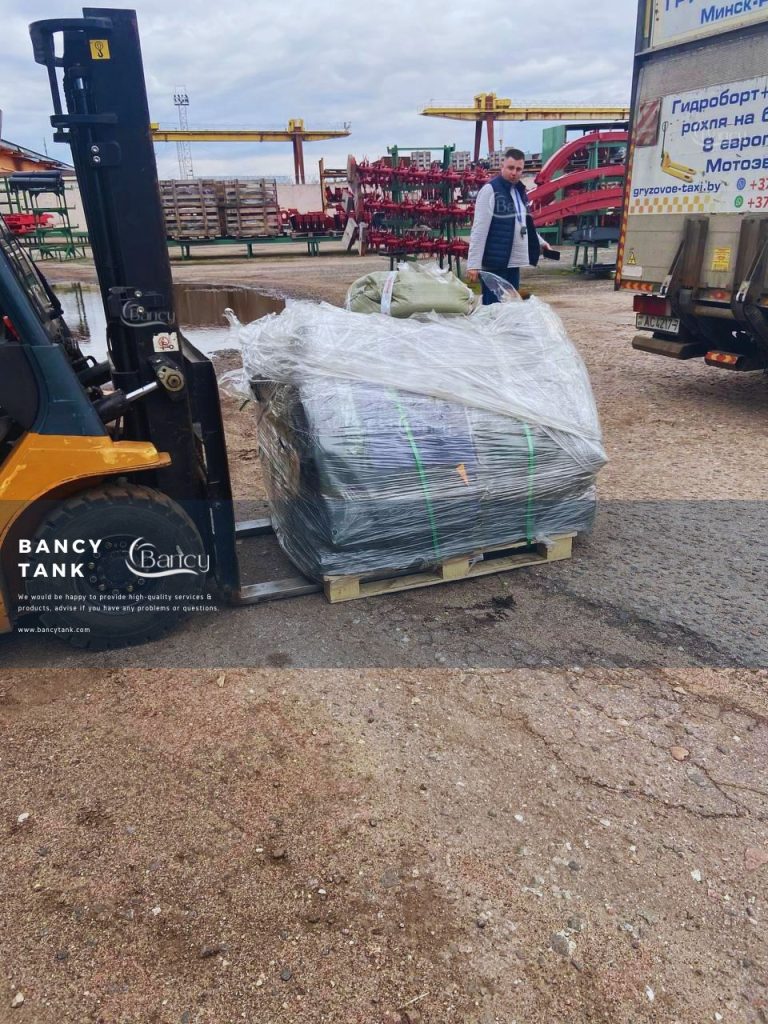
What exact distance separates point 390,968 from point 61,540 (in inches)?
79.8

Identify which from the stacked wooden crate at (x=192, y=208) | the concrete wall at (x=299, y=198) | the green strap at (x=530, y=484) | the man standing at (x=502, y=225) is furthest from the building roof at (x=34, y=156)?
the concrete wall at (x=299, y=198)

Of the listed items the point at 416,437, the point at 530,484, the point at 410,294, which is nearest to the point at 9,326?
the point at 416,437

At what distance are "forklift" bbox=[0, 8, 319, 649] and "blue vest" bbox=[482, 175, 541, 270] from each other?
149 inches

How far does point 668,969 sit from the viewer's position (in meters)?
1.84

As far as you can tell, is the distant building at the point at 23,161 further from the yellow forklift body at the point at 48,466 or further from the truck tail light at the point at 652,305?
the truck tail light at the point at 652,305

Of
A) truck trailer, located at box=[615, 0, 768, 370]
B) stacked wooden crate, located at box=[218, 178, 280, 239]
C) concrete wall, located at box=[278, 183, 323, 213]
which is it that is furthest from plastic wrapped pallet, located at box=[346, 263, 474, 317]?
concrete wall, located at box=[278, 183, 323, 213]

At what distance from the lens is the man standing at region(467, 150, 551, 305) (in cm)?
615

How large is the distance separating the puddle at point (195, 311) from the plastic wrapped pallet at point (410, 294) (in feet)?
17.3

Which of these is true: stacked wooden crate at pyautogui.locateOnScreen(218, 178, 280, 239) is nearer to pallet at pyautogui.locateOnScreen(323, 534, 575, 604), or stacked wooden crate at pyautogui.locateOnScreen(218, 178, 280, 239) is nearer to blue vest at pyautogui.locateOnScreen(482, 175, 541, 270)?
blue vest at pyautogui.locateOnScreen(482, 175, 541, 270)

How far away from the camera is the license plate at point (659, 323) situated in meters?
6.96

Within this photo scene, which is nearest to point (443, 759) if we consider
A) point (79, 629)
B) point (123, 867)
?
point (123, 867)

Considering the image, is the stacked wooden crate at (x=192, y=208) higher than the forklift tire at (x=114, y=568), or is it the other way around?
the stacked wooden crate at (x=192, y=208)

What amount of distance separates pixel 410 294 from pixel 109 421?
6.16 ft

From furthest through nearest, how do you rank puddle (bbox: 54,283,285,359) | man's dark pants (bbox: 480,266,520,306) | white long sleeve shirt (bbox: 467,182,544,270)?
puddle (bbox: 54,283,285,359) < white long sleeve shirt (bbox: 467,182,544,270) < man's dark pants (bbox: 480,266,520,306)
